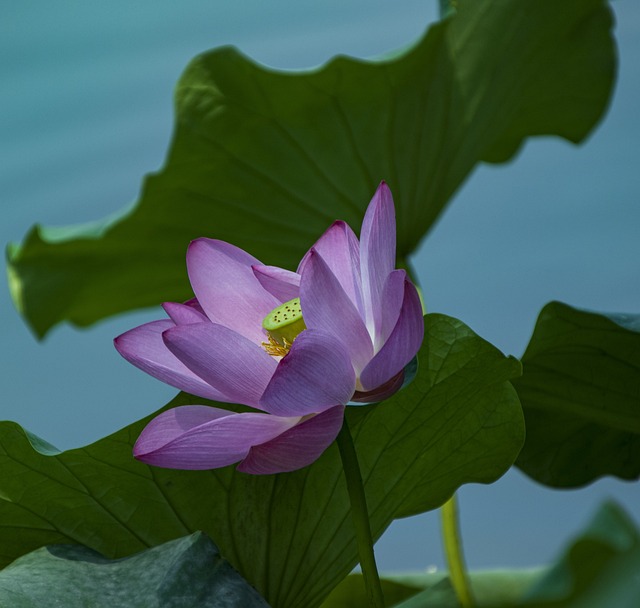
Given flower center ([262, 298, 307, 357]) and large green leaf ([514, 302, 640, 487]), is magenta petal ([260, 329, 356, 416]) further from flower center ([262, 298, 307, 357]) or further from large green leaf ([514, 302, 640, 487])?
→ large green leaf ([514, 302, 640, 487])

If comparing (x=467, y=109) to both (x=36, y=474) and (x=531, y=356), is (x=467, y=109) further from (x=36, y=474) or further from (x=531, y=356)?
(x=36, y=474)

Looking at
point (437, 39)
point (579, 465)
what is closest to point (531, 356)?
point (579, 465)

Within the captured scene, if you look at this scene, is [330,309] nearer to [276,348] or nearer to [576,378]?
[276,348]

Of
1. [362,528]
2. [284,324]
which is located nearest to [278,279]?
[284,324]

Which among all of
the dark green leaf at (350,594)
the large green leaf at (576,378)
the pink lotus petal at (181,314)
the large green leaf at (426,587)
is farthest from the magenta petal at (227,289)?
the dark green leaf at (350,594)

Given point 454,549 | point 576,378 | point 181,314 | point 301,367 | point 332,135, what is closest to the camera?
point 301,367
